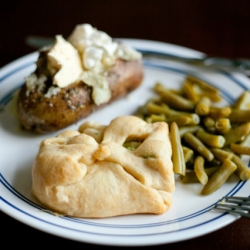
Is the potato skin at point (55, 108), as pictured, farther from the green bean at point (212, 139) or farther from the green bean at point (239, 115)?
the green bean at point (239, 115)

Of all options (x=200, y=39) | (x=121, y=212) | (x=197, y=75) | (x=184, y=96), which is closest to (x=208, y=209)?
(x=121, y=212)

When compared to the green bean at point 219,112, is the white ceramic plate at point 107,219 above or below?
below

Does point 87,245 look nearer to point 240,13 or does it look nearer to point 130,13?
point 130,13

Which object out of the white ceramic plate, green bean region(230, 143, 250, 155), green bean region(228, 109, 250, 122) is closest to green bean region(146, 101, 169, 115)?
the white ceramic plate

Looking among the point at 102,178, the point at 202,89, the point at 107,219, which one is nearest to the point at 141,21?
the point at 202,89

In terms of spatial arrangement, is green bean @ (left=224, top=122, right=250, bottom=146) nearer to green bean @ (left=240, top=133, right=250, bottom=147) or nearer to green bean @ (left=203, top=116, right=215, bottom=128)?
green bean @ (left=240, top=133, right=250, bottom=147)

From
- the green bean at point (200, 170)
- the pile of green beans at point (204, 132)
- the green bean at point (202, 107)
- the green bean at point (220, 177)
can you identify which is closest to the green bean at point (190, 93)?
the pile of green beans at point (204, 132)
